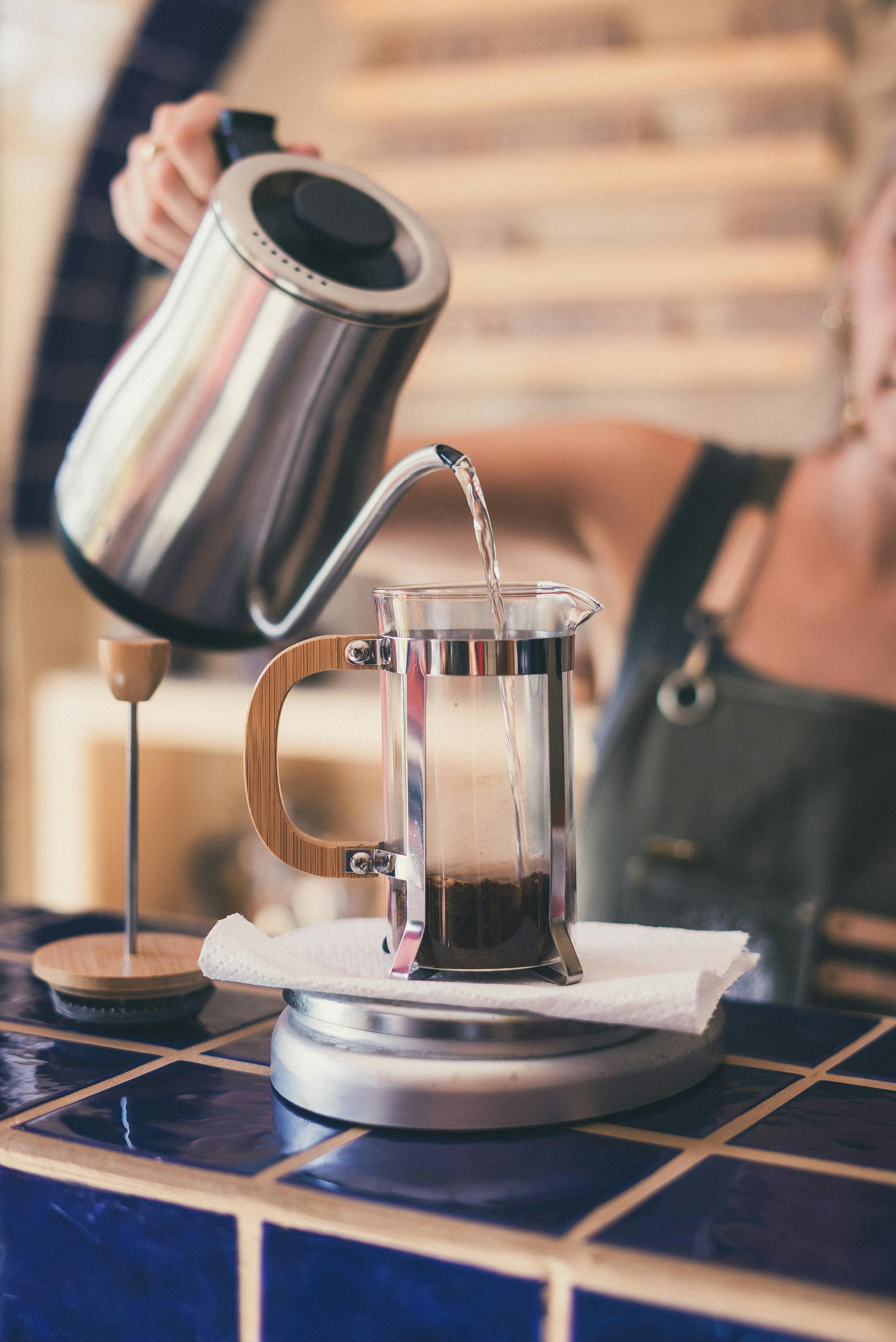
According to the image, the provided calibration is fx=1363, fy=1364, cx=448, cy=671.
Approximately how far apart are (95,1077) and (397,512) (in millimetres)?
829

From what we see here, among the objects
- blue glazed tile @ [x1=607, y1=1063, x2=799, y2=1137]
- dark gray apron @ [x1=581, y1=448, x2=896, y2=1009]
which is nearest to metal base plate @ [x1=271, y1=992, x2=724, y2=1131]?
blue glazed tile @ [x1=607, y1=1063, x2=799, y2=1137]

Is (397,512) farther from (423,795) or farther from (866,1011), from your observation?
(423,795)

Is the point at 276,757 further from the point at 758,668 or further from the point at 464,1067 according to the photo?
the point at 758,668

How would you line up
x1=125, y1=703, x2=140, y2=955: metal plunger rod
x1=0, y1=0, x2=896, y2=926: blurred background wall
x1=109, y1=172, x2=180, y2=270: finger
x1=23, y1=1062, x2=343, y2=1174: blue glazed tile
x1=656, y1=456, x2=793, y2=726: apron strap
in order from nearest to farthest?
x1=23, y1=1062, x2=343, y2=1174: blue glazed tile
x1=125, y1=703, x2=140, y2=955: metal plunger rod
x1=109, y1=172, x2=180, y2=270: finger
x1=656, y1=456, x2=793, y2=726: apron strap
x1=0, y1=0, x2=896, y2=926: blurred background wall

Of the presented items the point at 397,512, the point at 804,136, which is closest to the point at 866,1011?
the point at 397,512

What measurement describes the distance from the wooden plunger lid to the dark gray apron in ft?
1.90

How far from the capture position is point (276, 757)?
0.64 meters

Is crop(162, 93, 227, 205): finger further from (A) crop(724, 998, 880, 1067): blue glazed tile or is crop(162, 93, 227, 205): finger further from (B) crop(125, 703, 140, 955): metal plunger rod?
(A) crop(724, 998, 880, 1067): blue glazed tile

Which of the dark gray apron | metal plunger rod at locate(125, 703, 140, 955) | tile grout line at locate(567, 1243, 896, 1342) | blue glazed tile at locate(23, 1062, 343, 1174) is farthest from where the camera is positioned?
the dark gray apron

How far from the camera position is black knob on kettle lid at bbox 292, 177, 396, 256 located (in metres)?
0.73

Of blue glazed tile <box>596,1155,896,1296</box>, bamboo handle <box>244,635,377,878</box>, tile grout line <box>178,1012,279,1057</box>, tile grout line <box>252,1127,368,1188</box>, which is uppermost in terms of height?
bamboo handle <box>244,635,377,878</box>

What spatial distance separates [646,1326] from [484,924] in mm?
208

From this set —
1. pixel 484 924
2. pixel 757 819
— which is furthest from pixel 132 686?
pixel 757 819

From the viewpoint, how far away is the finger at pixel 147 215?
32.4 inches
